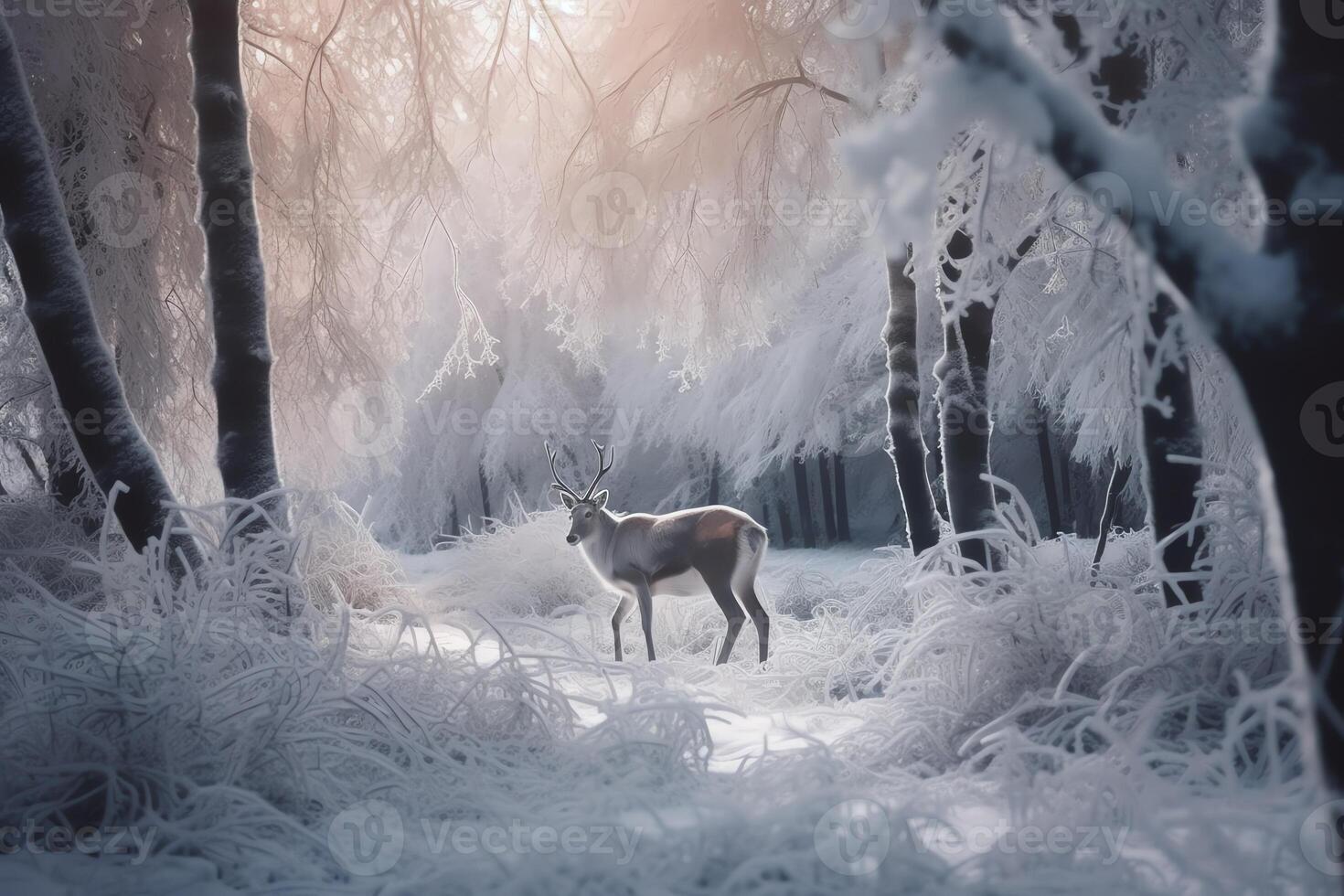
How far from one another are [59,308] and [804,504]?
13.8 m

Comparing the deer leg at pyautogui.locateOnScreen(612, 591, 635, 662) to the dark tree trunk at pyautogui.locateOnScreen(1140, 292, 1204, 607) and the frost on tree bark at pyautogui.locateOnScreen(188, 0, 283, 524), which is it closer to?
the frost on tree bark at pyautogui.locateOnScreen(188, 0, 283, 524)

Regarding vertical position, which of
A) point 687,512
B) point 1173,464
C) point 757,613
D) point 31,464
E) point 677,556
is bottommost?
point 757,613

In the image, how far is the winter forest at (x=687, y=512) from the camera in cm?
182

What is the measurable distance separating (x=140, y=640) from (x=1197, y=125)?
4.36 m

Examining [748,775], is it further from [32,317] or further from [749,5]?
[749,5]

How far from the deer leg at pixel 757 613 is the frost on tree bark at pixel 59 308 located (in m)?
3.52

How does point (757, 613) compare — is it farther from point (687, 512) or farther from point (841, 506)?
point (841, 506)

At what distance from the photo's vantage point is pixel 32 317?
161 inches

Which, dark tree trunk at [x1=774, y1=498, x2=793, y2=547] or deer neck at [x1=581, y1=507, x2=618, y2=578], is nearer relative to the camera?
deer neck at [x1=581, y1=507, x2=618, y2=578]

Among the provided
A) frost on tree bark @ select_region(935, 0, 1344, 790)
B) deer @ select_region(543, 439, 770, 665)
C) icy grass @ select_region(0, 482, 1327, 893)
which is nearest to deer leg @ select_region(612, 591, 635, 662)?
deer @ select_region(543, 439, 770, 665)

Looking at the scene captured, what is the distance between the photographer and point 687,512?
21.3ft

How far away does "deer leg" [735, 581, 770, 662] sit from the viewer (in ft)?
19.5

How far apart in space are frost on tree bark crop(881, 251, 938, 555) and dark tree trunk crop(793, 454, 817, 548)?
10.3 m

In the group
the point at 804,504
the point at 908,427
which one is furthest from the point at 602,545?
the point at 804,504
